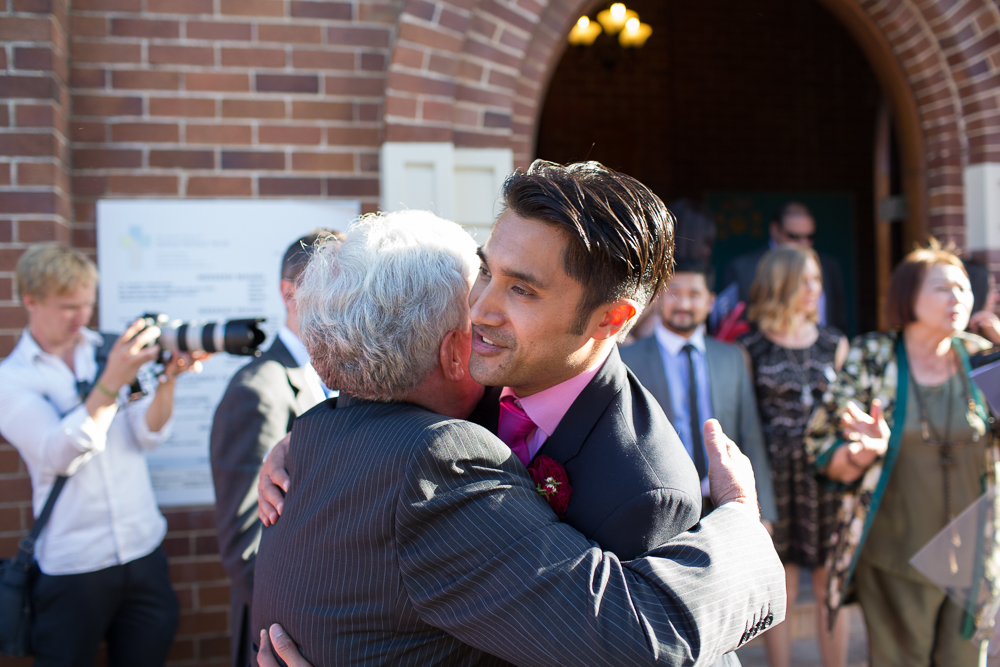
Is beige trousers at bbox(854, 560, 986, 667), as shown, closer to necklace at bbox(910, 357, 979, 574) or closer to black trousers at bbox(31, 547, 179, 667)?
necklace at bbox(910, 357, 979, 574)

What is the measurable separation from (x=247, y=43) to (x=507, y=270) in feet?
8.26

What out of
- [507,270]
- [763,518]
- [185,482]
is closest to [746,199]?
[763,518]

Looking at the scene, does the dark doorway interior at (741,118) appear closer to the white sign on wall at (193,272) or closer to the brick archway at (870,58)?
the brick archway at (870,58)

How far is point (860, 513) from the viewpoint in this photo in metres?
3.08

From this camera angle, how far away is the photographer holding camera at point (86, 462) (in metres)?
2.58

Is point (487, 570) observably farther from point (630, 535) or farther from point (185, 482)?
point (185, 482)

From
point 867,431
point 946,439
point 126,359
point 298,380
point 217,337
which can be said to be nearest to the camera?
point 298,380

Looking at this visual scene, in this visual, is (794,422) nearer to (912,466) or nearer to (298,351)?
(912,466)

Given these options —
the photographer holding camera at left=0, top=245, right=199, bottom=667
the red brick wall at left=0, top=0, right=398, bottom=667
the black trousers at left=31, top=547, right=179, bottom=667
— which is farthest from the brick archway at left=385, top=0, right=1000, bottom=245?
the black trousers at left=31, top=547, right=179, bottom=667

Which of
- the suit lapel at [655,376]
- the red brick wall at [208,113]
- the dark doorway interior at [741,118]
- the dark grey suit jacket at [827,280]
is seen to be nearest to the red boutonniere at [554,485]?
the suit lapel at [655,376]

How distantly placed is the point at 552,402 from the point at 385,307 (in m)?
0.37

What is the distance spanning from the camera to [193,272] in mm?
3299

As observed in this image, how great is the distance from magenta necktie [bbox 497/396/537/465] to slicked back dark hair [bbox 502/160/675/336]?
223mm

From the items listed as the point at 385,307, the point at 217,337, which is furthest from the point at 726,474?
the point at 217,337
